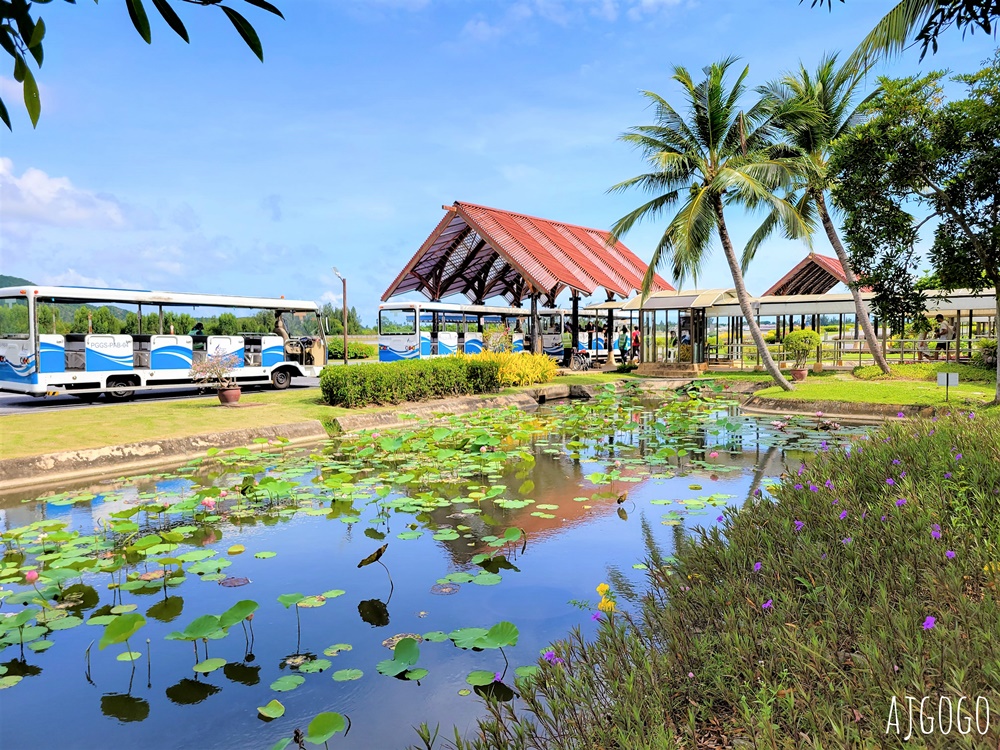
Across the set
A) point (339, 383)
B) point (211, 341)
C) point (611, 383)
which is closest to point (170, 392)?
point (211, 341)

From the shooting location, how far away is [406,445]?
952cm

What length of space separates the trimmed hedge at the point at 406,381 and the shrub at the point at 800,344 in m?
10.3

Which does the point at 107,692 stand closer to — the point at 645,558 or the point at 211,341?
the point at 645,558

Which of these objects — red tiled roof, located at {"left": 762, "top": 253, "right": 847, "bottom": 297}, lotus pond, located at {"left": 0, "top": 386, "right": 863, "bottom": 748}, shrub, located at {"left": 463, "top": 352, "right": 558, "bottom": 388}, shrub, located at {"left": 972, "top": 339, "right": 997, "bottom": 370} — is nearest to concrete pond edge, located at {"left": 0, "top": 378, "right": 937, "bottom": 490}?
shrub, located at {"left": 463, "top": 352, "right": 558, "bottom": 388}

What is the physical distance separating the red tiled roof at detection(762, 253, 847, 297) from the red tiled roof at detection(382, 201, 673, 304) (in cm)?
746

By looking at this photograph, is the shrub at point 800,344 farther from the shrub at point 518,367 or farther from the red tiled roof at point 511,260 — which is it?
the shrub at point 518,367

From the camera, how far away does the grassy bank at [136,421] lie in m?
8.53

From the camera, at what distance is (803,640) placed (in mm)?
2590

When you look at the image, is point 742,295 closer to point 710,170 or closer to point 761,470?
point 710,170

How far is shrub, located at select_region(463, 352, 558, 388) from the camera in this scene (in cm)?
1617

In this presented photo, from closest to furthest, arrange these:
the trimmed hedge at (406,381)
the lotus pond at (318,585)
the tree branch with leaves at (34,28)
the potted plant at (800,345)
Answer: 1. the tree branch with leaves at (34,28)
2. the lotus pond at (318,585)
3. the trimmed hedge at (406,381)
4. the potted plant at (800,345)

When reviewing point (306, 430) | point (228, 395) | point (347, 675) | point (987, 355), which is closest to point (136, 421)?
point (228, 395)

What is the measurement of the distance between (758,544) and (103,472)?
7.81 metres

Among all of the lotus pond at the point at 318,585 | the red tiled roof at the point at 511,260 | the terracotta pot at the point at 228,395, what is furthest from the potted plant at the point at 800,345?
the terracotta pot at the point at 228,395
